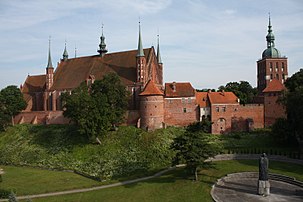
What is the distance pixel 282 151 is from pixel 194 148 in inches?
673

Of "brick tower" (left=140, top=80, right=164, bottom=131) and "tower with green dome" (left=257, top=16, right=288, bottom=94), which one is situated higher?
"tower with green dome" (left=257, top=16, right=288, bottom=94)

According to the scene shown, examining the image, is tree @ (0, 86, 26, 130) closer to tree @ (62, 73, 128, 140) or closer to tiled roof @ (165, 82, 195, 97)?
tree @ (62, 73, 128, 140)

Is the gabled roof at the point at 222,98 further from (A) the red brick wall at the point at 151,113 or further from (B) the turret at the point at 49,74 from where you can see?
(B) the turret at the point at 49,74

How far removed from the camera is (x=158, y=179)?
38.4 metres

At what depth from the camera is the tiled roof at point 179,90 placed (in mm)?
60294

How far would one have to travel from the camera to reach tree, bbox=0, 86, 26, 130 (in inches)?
2726

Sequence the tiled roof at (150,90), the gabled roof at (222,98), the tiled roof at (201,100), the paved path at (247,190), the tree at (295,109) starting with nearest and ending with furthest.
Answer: the paved path at (247,190) → the tree at (295,109) → the tiled roof at (150,90) → the gabled roof at (222,98) → the tiled roof at (201,100)

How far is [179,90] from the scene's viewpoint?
61.0 m

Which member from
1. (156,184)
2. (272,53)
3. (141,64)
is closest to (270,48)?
(272,53)

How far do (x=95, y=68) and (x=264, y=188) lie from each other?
46.7 meters

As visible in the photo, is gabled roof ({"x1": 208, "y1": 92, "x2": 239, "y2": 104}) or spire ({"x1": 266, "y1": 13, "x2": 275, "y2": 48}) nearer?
gabled roof ({"x1": 208, "y1": 92, "x2": 239, "y2": 104})

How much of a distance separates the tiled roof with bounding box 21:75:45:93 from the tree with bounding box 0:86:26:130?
7.20 metres

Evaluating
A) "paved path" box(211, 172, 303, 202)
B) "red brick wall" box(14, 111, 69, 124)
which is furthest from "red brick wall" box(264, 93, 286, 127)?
"red brick wall" box(14, 111, 69, 124)

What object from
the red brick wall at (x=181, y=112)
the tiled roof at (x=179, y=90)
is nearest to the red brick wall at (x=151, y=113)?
the red brick wall at (x=181, y=112)
